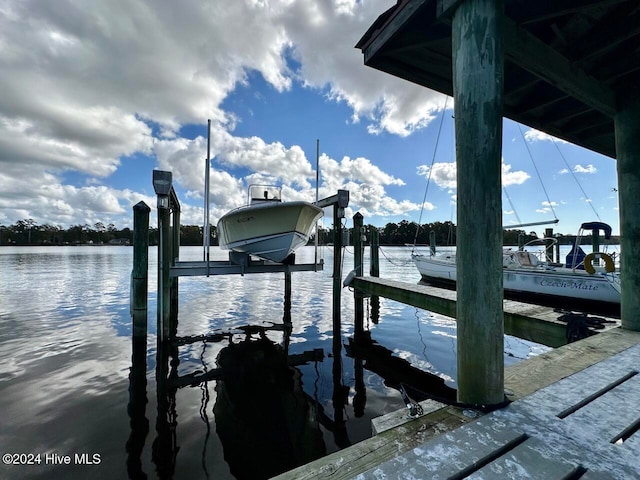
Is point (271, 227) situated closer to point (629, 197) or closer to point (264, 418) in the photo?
point (264, 418)

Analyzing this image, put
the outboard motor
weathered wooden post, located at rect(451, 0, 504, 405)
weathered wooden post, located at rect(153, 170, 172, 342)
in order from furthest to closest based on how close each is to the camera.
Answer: the outboard motor < weathered wooden post, located at rect(153, 170, 172, 342) < weathered wooden post, located at rect(451, 0, 504, 405)

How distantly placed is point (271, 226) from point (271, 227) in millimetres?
31

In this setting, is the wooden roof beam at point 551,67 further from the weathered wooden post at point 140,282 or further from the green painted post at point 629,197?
the weathered wooden post at point 140,282

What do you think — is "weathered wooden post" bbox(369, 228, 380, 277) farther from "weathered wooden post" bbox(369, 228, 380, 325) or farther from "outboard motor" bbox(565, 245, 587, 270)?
"outboard motor" bbox(565, 245, 587, 270)

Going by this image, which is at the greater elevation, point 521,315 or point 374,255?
point 374,255

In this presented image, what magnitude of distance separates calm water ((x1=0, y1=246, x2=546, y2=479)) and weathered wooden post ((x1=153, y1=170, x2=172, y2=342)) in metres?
0.95

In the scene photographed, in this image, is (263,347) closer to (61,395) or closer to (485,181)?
(61,395)

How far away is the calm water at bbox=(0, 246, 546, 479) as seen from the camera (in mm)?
4027

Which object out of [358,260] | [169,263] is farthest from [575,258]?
[169,263]

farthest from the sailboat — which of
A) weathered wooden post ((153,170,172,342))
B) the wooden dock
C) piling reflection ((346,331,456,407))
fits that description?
weathered wooden post ((153,170,172,342))

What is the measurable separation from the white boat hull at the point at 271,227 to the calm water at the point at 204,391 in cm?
274

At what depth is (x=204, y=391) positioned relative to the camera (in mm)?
5891

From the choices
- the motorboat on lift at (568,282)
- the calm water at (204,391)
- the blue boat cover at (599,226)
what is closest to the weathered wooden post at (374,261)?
the calm water at (204,391)

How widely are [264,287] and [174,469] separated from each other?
16.8 m
